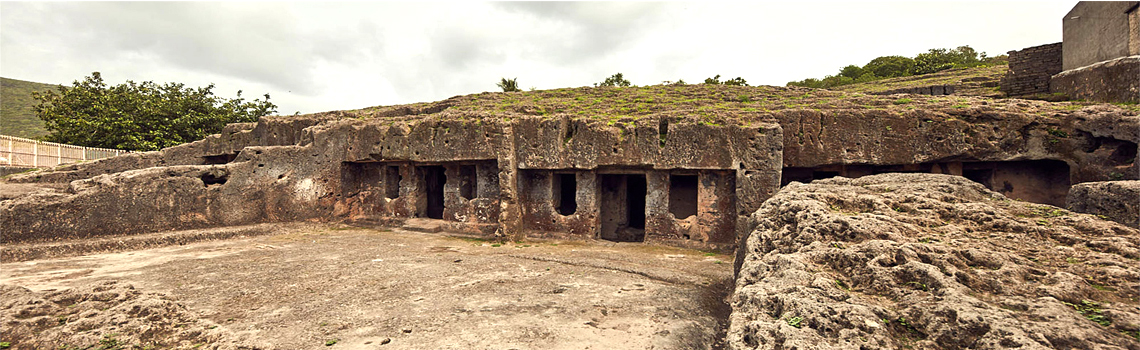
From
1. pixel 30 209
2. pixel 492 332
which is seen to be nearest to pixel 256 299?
pixel 492 332

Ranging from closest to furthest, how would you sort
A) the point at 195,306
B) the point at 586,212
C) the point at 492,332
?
the point at 492,332 < the point at 195,306 < the point at 586,212

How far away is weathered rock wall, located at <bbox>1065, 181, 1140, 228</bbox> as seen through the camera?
14.1 feet

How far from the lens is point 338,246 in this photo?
35.2ft

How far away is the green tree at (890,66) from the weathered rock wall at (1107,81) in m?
24.7

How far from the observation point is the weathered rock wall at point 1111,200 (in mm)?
4293

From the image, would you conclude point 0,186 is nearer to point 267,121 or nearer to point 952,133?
point 267,121

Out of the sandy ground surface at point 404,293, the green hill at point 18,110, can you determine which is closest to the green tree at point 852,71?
the sandy ground surface at point 404,293

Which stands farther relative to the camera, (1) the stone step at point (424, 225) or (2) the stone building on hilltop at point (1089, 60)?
(1) the stone step at point (424, 225)

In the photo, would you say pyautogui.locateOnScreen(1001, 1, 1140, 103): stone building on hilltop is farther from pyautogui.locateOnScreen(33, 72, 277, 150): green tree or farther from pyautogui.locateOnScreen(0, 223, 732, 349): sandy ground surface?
pyautogui.locateOnScreen(33, 72, 277, 150): green tree

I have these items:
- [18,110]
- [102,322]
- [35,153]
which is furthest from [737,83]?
[18,110]

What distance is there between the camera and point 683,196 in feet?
39.5

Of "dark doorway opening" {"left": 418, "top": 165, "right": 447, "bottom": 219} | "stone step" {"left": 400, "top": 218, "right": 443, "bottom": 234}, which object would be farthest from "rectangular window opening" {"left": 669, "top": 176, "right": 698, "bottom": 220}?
"dark doorway opening" {"left": 418, "top": 165, "right": 447, "bottom": 219}

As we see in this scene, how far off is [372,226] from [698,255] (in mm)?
9611

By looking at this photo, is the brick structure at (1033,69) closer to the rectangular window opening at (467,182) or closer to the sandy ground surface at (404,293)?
the sandy ground surface at (404,293)
